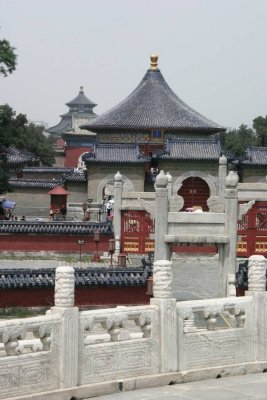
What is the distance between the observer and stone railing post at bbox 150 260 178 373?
11766 millimetres

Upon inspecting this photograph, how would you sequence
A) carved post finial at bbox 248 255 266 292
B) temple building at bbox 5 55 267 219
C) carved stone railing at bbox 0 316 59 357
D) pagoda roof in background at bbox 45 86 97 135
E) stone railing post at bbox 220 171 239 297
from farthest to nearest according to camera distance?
pagoda roof in background at bbox 45 86 97 135
temple building at bbox 5 55 267 219
stone railing post at bbox 220 171 239 297
carved post finial at bbox 248 255 266 292
carved stone railing at bbox 0 316 59 357

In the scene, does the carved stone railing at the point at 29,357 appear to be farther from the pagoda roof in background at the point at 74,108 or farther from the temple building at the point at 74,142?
the pagoda roof in background at the point at 74,108

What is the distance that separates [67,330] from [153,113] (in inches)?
1953

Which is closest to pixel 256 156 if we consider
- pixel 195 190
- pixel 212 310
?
pixel 195 190

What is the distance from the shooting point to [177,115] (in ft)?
197

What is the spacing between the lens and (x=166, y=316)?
11.8 m

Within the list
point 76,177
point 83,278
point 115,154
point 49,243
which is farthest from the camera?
point 76,177

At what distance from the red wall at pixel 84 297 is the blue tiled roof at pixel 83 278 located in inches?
4.7

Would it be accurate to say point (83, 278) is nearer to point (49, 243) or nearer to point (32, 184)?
point (49, 243)

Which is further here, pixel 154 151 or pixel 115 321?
pixel 154 151

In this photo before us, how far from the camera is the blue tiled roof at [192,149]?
5194cm

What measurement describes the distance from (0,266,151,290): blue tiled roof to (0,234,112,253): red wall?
12215mm

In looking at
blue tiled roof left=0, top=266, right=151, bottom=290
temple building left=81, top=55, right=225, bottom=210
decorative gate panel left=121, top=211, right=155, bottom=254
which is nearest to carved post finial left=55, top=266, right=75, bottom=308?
blue tiled roof left=0, top=266, right=151, bottom=290

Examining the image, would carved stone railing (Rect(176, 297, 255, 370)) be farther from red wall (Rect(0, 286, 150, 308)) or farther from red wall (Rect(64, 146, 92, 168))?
red wall (Rect(64, 146, 92, 168))
